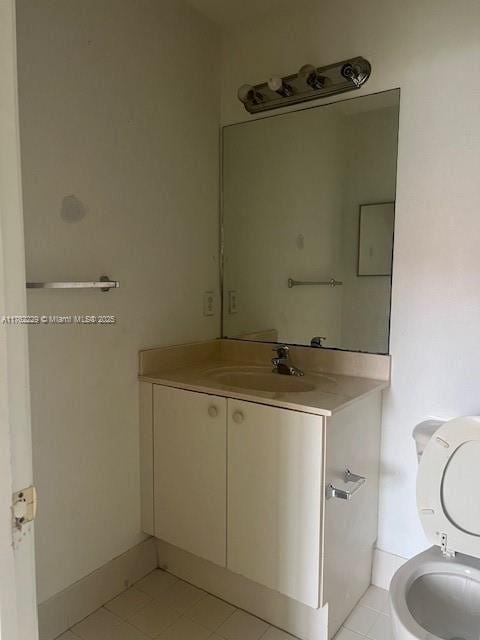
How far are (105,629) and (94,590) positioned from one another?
5.6 inches

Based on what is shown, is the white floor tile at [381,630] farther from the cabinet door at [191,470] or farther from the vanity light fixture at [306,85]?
the vanity light fixture at [306,85]

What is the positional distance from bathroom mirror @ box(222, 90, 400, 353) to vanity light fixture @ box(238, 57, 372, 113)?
6 cm

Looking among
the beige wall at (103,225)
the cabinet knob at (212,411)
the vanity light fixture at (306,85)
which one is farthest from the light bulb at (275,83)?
the cabinet knob at (212,411)

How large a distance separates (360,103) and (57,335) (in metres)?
1.47

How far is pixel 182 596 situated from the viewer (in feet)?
5.94

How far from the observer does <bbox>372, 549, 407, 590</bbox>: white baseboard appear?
1.83 m

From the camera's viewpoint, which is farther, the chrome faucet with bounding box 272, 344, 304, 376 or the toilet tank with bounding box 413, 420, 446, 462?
the chrome faucet with bounding box 272, 344, 304, 376

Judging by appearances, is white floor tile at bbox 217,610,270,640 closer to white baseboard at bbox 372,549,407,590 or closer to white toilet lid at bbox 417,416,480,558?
white baseboard at bbox 372,549,407,590

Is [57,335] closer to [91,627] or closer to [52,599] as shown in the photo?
[52,599]

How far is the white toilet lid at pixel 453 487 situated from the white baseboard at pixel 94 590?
3.78 ft

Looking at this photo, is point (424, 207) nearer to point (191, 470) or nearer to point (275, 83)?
point (275, 83)

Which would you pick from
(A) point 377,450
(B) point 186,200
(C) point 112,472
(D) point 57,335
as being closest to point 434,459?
(A) point 377,450

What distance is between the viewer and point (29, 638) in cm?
69

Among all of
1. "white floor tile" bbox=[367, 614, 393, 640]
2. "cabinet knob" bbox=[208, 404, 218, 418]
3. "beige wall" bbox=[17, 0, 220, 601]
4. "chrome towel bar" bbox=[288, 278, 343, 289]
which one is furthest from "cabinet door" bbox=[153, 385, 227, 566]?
"chrome towel bar" bbox=[288, 278, 343, 289]
